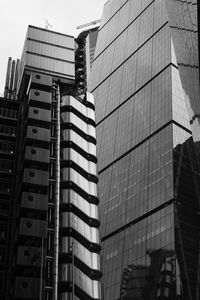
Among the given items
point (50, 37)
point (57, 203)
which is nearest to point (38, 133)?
point (57, 203)

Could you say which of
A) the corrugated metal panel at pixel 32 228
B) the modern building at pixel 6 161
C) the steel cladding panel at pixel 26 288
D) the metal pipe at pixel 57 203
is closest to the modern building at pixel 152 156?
the metal pipe at pixel 57 203

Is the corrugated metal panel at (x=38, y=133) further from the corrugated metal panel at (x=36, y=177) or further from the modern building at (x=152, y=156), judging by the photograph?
the modern building at (x=152, y=156)

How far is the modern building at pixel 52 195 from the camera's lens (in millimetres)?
69438

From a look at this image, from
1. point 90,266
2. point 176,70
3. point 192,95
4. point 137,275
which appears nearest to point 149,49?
point 176,70

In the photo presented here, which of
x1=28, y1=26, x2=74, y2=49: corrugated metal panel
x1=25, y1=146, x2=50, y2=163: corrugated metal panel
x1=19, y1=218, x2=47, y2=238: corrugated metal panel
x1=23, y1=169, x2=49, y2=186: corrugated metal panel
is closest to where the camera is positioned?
x1=19, y1=218, x2=47, y2=238: corrugated metal panel

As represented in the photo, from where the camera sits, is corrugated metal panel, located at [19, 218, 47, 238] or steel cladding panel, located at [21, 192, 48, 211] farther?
steel cladding panel, located at [21, 192, 48, 211]

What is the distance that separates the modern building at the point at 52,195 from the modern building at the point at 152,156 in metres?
15.0

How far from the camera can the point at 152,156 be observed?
107 metres

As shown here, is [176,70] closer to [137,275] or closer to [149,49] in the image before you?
[149,49]

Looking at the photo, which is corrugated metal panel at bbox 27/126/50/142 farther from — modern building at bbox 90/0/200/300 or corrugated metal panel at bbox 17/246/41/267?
modern building at bbox 90/0/200/300

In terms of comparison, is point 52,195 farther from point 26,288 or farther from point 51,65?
point 51,65

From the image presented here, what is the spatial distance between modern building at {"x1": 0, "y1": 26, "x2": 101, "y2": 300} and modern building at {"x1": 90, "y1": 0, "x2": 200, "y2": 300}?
14999 millimetres

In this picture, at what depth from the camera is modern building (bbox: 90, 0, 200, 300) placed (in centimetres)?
8931

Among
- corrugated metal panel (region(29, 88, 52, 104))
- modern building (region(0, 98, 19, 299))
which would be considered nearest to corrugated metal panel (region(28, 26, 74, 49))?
modern building (region(0, 98, 19, 299))
